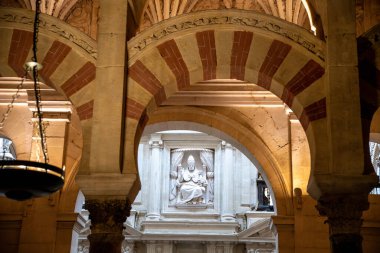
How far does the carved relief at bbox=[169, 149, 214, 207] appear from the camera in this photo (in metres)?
17.5

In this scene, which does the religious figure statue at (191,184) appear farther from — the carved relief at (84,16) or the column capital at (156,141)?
the carved relief at (84,16)

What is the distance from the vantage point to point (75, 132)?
11.7m

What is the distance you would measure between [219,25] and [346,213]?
2819 millimetres

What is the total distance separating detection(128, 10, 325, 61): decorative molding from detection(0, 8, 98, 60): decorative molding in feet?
1.77

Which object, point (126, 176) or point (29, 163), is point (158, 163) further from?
point (29, 163)

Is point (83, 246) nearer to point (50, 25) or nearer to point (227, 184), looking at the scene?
point (227, 184)

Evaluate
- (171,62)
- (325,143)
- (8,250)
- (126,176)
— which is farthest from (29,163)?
(8,250)

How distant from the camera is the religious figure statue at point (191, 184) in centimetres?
1750

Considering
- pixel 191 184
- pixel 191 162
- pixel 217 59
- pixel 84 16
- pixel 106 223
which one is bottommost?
pixel 106 223

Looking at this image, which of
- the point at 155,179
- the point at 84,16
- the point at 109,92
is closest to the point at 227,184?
the point at 155,179

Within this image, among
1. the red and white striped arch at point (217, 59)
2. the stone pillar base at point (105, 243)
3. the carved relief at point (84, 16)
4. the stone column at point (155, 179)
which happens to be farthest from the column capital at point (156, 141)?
the stone pillar base at point (105, 243)

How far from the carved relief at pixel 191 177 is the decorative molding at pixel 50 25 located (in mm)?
9672

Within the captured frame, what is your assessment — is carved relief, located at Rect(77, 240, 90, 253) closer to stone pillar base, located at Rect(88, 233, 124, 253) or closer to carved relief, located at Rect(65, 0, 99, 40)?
carved relief, located at Rect(65, 0, 99, 40)

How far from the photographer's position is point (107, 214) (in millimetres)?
7582
